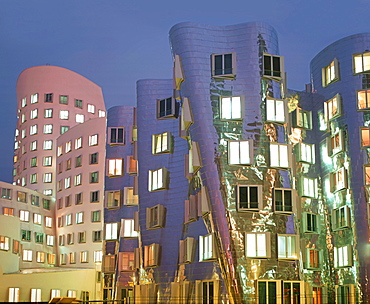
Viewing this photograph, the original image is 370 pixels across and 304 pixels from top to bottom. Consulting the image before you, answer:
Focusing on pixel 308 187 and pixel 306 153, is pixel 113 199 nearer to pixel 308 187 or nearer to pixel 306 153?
pixel 306 153

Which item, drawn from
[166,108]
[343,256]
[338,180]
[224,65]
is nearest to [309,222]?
[343,256]

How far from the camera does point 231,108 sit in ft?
132

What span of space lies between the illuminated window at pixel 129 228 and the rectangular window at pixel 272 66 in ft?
58.8

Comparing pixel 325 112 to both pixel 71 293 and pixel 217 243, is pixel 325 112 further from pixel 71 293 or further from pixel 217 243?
pixel 71 293

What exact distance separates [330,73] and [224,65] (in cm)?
731

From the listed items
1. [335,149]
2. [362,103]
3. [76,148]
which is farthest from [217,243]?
[76,148]

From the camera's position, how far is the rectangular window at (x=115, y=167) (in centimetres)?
5547

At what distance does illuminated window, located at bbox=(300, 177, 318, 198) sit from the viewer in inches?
1646

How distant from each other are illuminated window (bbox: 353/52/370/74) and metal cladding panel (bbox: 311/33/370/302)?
0.82 ft

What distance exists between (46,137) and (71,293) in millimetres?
35837

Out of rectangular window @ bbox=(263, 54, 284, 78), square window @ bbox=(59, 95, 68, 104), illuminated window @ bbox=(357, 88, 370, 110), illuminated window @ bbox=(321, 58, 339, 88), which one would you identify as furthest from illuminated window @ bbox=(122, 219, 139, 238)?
square window @ bbox=(59, 95, 68, 104)

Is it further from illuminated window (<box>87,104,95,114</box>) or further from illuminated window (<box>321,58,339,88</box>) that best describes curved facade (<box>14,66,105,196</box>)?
illuminated window (<box>321,58,339,88</box>)

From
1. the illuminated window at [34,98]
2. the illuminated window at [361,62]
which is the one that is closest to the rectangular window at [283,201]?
the illuminated window at [361,62]

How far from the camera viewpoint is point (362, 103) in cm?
4138
